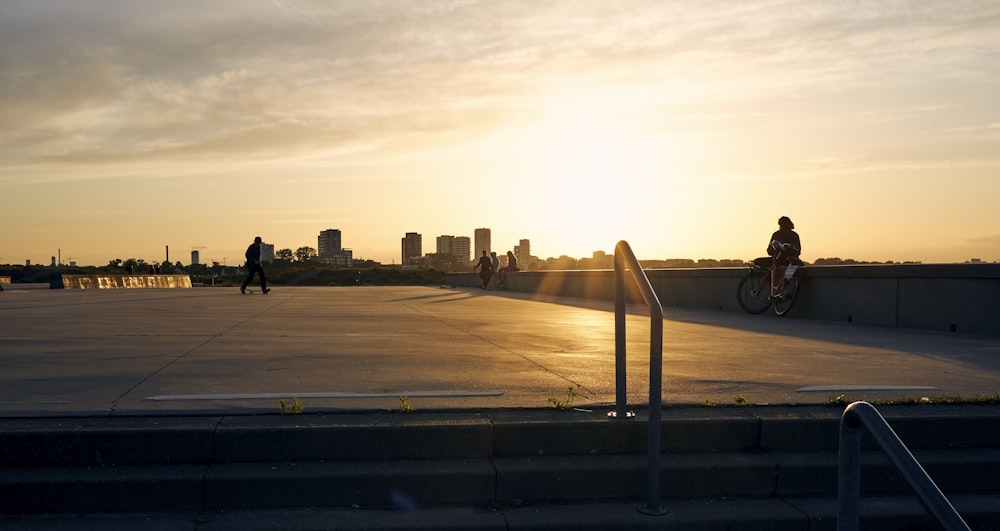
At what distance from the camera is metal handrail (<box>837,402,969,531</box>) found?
2.59 metres

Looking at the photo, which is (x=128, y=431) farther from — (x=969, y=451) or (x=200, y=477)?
(x=969, y=451)

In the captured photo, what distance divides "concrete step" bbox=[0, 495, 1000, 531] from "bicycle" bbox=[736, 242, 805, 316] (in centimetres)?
965

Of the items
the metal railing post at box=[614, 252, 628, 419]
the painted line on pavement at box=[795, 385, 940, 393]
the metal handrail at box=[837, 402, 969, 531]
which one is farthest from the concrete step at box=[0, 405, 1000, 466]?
the metal handrail at box=[837, 402, 969, 531]

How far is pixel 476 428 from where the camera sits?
4.66 m

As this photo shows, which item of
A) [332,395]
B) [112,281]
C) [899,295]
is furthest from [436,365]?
[112,281]

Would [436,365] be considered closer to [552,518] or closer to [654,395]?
[552,518]

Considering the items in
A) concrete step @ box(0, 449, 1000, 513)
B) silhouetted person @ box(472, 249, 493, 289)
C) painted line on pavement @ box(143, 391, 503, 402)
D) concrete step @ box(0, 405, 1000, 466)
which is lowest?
concrete step @ box(0, 449, 1000, 513)

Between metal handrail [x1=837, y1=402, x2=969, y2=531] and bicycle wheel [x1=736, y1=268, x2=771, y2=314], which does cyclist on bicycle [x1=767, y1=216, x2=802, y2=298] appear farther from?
metal handrail [x1=837, y1=402, x2=969, y2=531]

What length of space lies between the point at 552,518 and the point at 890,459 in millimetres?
1913

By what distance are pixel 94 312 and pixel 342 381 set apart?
10.5m

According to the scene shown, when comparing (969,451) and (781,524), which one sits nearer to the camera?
(781,524)

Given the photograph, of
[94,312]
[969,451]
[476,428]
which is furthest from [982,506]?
[94,312]

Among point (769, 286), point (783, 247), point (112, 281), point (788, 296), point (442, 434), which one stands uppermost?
point (783, 247)

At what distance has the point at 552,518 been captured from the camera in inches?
→ 167
